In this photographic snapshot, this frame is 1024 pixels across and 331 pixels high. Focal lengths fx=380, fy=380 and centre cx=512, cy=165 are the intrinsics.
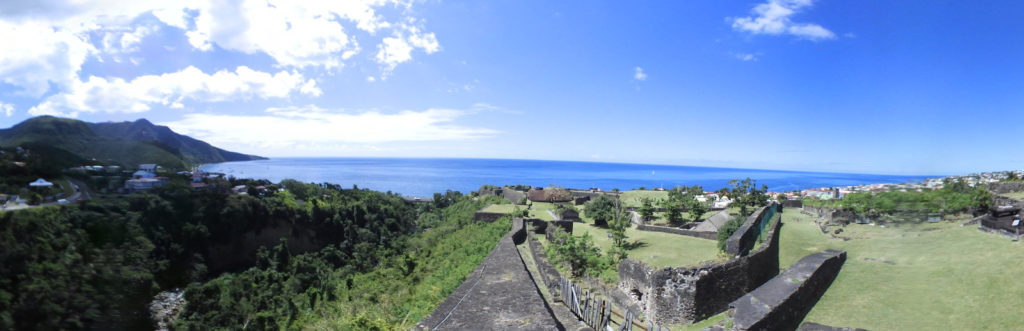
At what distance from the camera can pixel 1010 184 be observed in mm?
21125

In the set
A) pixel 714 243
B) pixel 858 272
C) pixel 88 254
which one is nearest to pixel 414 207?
pixel 714 243

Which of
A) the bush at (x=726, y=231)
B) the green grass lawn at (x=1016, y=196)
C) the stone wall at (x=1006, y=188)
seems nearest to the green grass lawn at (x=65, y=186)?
the bush at (x=726, y=231)

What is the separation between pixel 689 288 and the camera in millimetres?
8000

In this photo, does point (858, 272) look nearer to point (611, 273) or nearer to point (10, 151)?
point (611, 273)

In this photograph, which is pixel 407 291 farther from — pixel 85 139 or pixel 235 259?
pixel 235 259

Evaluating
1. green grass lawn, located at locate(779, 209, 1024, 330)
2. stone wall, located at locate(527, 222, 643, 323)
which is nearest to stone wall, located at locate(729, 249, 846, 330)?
green grass lawn, located at locate(779, 209, 1024, 330)

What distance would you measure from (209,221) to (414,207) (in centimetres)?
3337

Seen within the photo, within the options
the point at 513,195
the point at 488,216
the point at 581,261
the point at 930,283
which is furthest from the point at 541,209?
the point at 930,283

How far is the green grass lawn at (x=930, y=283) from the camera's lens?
642 centimetres

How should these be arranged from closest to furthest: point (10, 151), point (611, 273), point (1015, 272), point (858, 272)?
point (10, 151), point (1015, 272), point (858, 272), point (611, 273)

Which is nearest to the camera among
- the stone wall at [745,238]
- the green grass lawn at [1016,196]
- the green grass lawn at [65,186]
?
the green grass lawn at [65,186]

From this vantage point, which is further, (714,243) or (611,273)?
(714,243)

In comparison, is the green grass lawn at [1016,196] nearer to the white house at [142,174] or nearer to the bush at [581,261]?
the bush at [581,261]

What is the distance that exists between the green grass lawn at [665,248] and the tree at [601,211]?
221 centimetres
